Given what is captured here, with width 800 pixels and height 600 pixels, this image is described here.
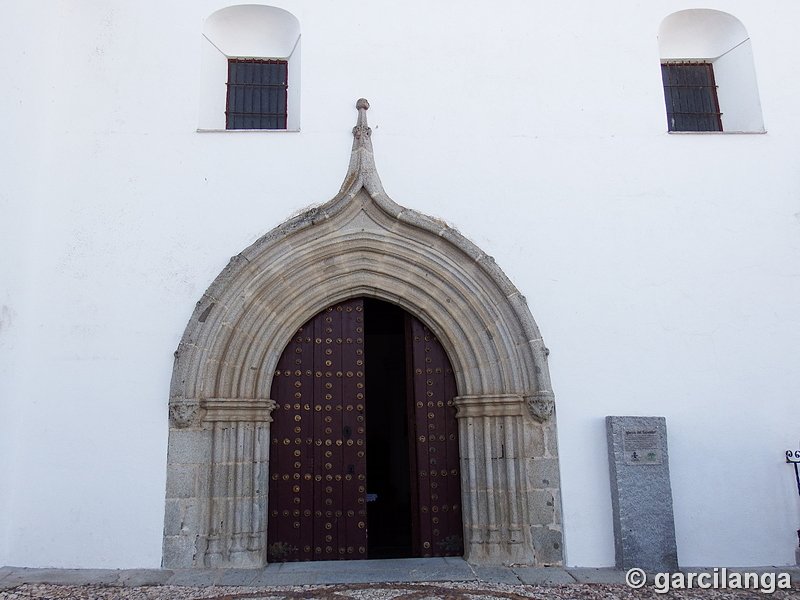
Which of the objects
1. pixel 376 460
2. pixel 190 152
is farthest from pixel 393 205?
pixel 376 460

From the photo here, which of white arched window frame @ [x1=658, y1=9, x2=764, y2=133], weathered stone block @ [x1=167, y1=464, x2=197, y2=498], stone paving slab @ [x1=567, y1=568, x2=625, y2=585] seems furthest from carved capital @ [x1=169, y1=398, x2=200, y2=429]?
white arched window frame @ [x1=658, y1=9, x2=764, y2=133]

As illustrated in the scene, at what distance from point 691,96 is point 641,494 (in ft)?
11.3

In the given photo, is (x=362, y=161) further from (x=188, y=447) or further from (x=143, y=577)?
(x=143, y=577)

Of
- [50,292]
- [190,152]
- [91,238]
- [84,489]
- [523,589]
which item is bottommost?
[523,589]

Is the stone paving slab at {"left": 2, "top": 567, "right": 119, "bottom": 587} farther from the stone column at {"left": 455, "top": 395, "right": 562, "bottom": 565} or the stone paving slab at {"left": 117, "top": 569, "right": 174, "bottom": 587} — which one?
the stone column at {"left": 455, "top": 395, "right": 562, "bottom": 565}

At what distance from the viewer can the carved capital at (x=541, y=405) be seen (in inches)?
181

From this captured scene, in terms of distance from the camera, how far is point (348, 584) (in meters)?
4.13

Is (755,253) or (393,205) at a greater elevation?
(393,205)

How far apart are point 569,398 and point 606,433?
0.34 m

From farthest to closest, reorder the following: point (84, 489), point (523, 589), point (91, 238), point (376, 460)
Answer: point (376, 460), point (91, 238), point (84, 489), point (523, 589)

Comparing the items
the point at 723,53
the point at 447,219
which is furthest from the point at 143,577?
the point at 723,53

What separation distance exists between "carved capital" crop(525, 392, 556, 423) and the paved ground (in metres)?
1.00

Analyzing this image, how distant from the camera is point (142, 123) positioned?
503 centimetres

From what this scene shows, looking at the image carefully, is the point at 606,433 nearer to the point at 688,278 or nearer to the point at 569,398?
the point at 569,398
